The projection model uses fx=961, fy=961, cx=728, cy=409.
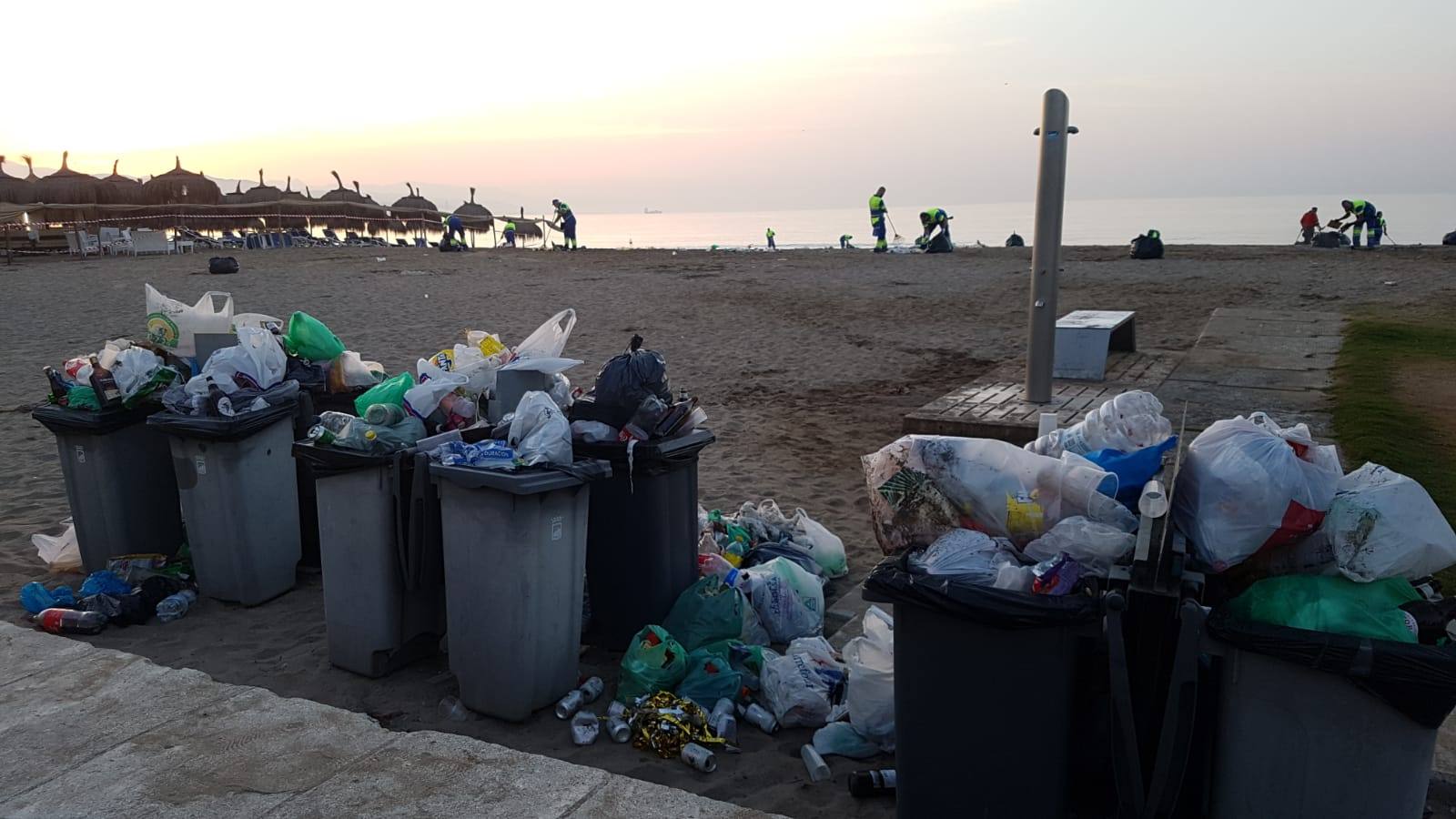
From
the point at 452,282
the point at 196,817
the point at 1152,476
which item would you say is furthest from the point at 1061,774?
the point at 452,282

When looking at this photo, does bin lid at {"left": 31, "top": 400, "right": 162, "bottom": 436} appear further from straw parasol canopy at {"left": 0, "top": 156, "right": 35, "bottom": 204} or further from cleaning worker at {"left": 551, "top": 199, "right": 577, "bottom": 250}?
straw parasol canopy at {"left": 0, "top": 156, "right": 35, "bottom": 204}

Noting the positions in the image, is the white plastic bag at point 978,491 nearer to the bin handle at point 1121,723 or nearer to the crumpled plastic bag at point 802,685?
the bin handle at point 1121,723

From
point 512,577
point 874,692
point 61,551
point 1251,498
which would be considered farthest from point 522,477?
point 61,551

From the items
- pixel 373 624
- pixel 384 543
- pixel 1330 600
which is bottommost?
pixel 373 624

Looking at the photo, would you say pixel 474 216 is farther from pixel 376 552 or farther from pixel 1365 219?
pixel 376 552

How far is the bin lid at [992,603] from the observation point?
2469 mm

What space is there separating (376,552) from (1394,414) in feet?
23.6

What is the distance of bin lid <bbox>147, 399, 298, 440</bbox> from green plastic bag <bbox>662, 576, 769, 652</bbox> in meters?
2.14

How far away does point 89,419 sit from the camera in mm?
4715

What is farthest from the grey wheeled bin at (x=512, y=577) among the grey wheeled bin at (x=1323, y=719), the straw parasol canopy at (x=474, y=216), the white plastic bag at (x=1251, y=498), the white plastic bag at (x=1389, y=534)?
the straw parasol canopy at (x=474, y=216)

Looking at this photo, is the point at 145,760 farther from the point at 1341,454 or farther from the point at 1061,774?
the point at 1341,454

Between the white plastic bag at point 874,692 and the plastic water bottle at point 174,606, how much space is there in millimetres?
3286

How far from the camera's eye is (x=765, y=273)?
2261 centimetres

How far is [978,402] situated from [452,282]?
51.2 ft
